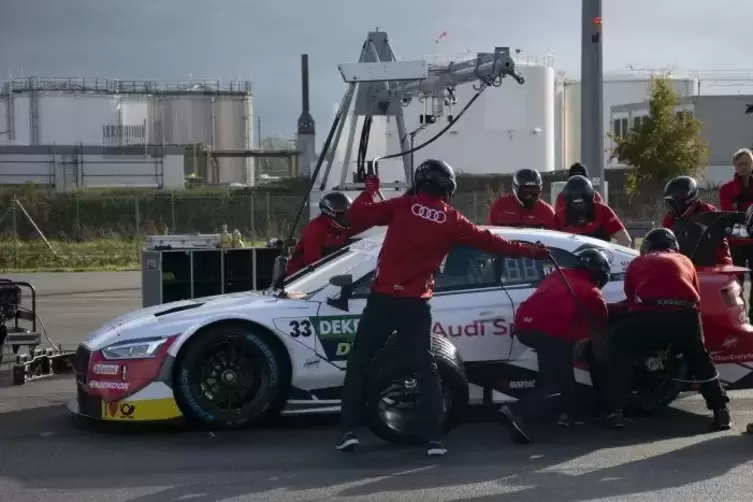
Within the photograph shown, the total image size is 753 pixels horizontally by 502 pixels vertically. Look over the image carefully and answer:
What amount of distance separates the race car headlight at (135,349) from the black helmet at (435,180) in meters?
2.04

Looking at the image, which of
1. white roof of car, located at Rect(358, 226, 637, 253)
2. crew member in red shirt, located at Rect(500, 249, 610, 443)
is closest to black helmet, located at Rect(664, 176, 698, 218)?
white roof of car, located at Rect(358, 226, 637, 253)

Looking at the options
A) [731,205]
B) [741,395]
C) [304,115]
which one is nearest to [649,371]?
[741,395]

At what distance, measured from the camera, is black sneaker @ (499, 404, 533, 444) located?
7.51m

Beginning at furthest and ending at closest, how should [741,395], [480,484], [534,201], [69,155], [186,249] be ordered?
[69,155] < [186,249] < [534,201] < [741,395] < [480,484]

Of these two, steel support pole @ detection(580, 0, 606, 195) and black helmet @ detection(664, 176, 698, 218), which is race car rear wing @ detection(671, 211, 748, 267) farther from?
steel support pole @ detection(580, 0, 606, 195)

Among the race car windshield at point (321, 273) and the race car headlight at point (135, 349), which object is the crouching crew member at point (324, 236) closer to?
the race car windshield at point (321, 273)

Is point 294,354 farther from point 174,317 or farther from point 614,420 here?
point 614,420

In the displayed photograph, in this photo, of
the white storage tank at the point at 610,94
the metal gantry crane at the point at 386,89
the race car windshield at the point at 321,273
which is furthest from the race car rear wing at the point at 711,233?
the white storage tank at the point at 610,94

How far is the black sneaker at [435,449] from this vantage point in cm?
711

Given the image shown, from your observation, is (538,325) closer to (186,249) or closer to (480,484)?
(480,484)

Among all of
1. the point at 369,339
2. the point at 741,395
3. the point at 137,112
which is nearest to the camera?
the point at 369,339

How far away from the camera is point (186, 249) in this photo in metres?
12.4

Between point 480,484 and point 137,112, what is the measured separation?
66.2 metres

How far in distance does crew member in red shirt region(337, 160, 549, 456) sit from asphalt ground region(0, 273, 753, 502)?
14.1 inches
